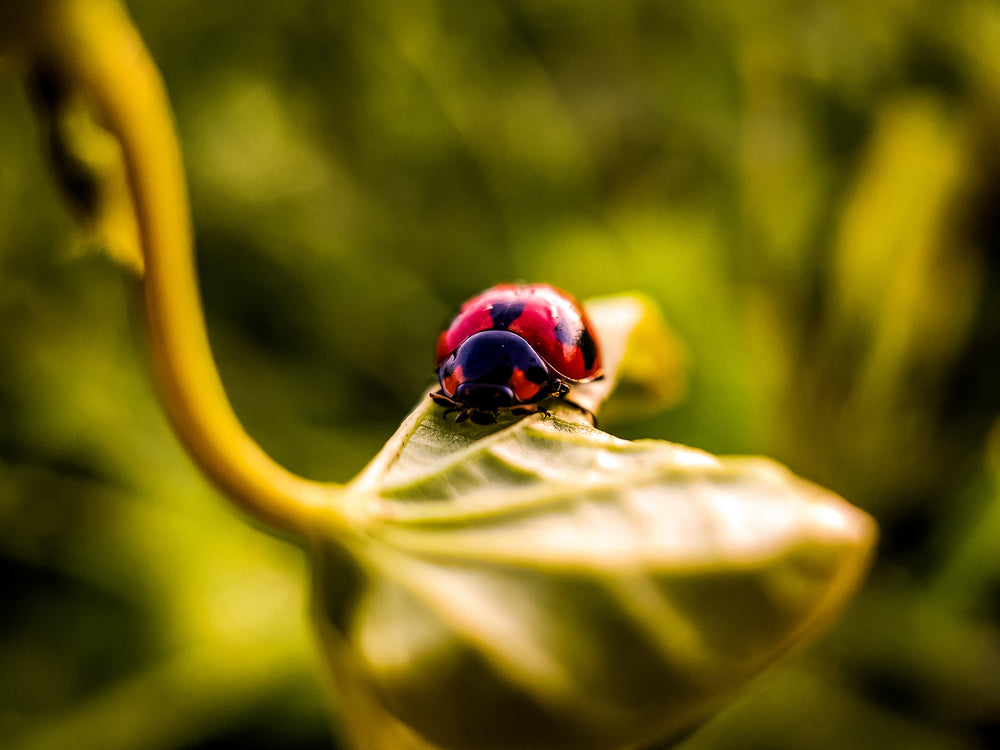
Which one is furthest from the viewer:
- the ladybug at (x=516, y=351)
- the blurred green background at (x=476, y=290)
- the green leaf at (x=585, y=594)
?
the blurred green background at (x=476, y=290)

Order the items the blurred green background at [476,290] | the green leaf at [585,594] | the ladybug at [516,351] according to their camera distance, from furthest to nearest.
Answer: the blurred green background at [476,290]
the ladybug at [516,351]
the green leaf at [585,594]

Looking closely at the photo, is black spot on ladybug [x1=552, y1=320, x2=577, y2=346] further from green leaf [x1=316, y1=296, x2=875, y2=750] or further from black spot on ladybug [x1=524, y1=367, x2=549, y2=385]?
green leaf [x1=316, y1=296, x2=875, y2=750]

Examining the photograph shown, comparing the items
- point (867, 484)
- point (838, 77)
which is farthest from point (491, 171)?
point (867, 484)

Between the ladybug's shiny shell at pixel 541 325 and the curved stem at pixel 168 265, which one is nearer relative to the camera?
the curved stem at pixel 168 265

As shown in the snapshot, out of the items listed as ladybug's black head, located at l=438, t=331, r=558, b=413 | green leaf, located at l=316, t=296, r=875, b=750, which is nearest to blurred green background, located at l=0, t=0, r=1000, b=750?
ladybug's black head, located at l=438, t=331, r=558, b=413

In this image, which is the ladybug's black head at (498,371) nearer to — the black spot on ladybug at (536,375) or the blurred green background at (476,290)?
the black spot on ladybug at (536,375)

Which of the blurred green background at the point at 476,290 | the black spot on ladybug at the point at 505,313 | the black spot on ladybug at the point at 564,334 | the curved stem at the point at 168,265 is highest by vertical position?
the blurred green background at the point at 476,290

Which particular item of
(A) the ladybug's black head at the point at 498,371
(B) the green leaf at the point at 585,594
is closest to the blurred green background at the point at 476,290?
(A) the ladybug's black head at the point at 498,371

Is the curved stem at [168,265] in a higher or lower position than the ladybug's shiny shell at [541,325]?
lower
